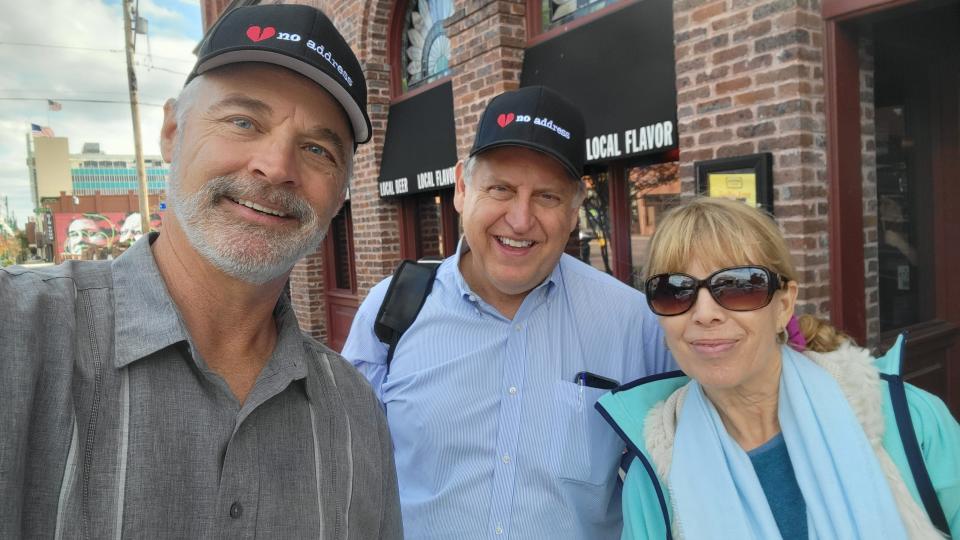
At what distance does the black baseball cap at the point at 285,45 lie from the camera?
1.33 metres

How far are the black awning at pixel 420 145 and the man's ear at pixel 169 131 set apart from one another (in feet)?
15.1

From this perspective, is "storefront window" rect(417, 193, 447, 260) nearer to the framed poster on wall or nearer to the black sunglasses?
the framed poster on wall

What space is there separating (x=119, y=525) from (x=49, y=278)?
487 millimetres

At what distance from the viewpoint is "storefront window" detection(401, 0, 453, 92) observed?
672cm

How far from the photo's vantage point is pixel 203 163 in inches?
53.3

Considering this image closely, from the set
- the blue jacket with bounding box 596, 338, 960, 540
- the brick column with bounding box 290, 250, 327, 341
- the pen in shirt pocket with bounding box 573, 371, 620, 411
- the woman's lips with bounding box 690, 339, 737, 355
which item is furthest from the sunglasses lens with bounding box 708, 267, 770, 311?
the brick column with bounding box 290, 250, 327, 341

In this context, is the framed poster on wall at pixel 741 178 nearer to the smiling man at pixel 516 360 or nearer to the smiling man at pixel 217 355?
the smiling man at pixel 516 360

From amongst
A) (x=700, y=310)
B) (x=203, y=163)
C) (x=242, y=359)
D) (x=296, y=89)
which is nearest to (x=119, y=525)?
(x=242, y=359)

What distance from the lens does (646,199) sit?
4.49m

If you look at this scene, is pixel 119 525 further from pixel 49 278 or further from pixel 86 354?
pixel 49 278

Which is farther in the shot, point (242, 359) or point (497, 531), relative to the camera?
point (497, 531)

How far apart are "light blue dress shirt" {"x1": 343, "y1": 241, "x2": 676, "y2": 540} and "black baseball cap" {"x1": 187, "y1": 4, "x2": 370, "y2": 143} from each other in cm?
94

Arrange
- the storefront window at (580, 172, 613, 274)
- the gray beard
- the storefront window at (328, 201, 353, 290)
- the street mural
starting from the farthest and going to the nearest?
the street mural, the storefront window at (328, 201, 353, 290), the storefront window at (580, 172, 613, 274), the gray beard

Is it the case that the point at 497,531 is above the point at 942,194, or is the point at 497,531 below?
below
